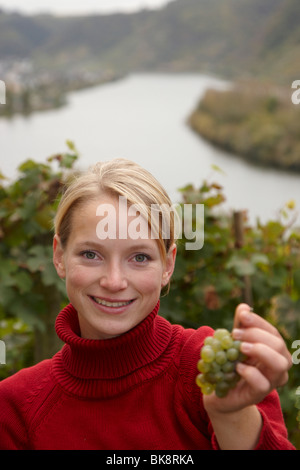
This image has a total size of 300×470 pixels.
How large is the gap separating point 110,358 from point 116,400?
7cm

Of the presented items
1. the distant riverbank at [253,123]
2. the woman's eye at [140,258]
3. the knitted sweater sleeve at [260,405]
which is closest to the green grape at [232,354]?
the knitted sweater sleeve at [260,405]

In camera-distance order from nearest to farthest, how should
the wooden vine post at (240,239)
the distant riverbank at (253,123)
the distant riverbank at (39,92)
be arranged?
the wooden vine post at (240,239)
the distant riverbank at (39,92)
the distant riverbank at (253,123)

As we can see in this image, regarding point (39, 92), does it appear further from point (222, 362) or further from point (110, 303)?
point (222, 362)

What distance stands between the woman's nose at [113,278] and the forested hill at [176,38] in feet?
12.9

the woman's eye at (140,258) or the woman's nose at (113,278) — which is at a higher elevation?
the woman's eye at (140,258)

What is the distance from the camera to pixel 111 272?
777mm

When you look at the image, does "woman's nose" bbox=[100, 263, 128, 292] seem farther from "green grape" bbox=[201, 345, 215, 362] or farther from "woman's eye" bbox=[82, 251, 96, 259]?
"green grape" bbox=[201, 345, 215, 362]

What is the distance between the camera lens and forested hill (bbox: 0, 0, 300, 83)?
4.69 m

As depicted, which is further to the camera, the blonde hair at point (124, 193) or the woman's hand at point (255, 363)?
the blonde hair at point (124, 193)

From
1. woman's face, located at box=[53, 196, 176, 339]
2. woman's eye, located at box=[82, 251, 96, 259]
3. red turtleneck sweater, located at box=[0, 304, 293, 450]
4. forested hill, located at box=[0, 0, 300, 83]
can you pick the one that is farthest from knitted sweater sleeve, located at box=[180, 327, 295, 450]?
forested hill, located at box=[0, 0, 300, 83]

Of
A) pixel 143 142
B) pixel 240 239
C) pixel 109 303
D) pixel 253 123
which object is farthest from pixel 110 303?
pixel 253 123

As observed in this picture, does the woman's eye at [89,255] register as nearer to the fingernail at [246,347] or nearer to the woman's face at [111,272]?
the woman's face at [111,272]

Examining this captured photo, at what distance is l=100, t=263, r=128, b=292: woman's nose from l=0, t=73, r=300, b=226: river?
3.99ft

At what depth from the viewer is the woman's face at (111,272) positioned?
0.78 m
